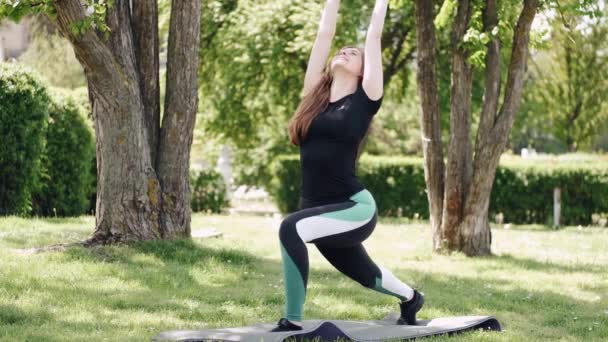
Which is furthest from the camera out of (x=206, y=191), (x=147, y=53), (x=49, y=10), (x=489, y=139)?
(x=206, y=191)

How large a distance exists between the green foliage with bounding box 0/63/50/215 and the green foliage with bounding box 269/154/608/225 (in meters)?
9.01

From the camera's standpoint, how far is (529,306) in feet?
23.7

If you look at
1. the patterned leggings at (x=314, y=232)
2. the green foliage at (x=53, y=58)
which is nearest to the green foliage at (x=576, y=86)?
the green foliage at (x=53, y=58)

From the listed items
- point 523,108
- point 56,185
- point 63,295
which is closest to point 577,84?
point 523,108

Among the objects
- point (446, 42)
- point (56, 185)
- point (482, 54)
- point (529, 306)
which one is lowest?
point (529, 306)

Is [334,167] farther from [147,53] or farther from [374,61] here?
[147,53]

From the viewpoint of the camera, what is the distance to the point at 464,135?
10.3 m

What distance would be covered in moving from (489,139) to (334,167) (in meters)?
5.38

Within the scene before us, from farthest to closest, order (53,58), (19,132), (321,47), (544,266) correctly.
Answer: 1. (53,58)
2. (19,132)
3. (544,266)
4. (321,47)

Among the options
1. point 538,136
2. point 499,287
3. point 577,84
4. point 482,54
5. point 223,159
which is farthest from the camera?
point 538,136

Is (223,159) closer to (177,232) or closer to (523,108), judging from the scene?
(523,108)

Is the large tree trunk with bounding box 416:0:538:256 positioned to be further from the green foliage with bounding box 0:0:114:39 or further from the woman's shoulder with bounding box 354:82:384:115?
the woman's shoulder with bounding box 354:82:384:115

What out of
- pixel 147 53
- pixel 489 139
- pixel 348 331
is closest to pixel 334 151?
pixel 348 331

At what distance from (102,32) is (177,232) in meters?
2.29
